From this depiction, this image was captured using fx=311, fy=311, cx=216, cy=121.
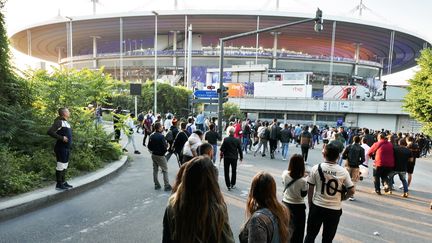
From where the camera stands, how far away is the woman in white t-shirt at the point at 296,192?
4.31m

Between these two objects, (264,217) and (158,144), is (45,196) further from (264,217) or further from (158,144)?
(264,217)

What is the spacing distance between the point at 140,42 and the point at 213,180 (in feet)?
253

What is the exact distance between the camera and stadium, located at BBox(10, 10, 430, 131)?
41.9 metres

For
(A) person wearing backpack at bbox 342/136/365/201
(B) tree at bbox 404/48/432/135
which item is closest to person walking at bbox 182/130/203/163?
(A) person wearing backpack at bbox 342/136/365/201

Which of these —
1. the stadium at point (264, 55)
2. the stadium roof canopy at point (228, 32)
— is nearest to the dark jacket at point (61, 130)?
the stadium at point (264, 55)

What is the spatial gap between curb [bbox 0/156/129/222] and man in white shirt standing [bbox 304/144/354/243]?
519 cm

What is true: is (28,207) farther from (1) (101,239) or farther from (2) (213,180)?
(2) (213,180)

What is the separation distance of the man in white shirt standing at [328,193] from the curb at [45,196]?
5194mm

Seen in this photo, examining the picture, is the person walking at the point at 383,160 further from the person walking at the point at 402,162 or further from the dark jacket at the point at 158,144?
the dark jacket at the point at 158,144

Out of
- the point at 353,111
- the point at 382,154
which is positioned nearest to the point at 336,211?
the point at 382,154

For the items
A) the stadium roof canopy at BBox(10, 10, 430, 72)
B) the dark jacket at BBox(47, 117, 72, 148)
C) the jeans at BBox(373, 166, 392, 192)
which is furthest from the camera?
the stadium roof canopy at BBox(10, 10, 430, 72)

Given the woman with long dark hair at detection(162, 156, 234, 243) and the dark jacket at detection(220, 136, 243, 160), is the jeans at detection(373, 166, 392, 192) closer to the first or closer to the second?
the dark jacket at detection(220, 136, 243, 160)

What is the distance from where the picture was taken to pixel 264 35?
66.4m

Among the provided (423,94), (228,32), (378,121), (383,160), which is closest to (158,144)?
(383,160)
